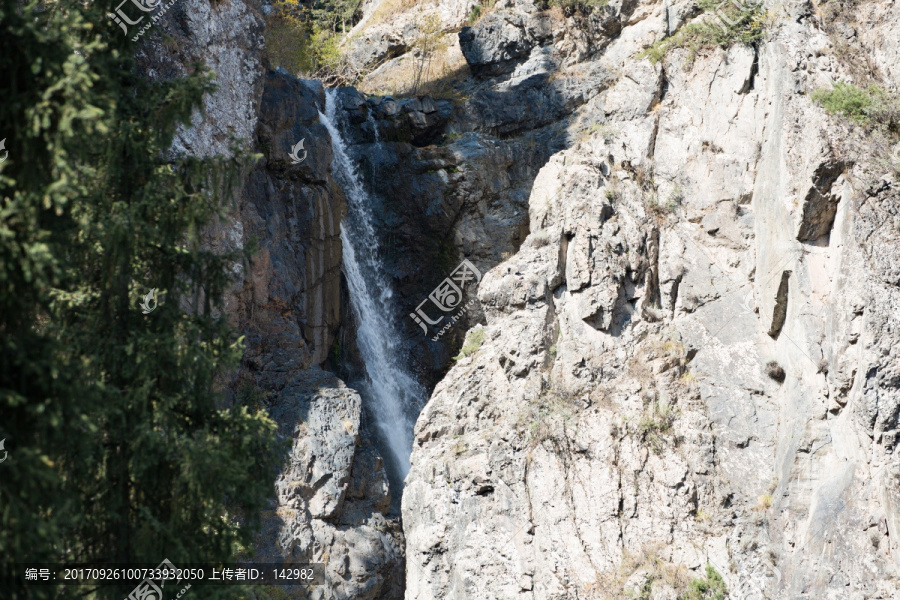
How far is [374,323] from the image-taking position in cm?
2223

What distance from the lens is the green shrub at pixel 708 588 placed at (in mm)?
12367

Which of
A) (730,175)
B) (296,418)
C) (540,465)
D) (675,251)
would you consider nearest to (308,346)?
(296,418)

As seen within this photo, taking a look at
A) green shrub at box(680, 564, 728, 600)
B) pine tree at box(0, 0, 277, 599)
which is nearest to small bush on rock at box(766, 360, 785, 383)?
green shrub at box(680, 564, 728, 600)

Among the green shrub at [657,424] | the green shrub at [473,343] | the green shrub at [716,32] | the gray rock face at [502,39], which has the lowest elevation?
the green shrub at [657,424]

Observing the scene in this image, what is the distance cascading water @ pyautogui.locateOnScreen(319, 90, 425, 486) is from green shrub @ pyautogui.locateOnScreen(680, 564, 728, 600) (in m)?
9.11

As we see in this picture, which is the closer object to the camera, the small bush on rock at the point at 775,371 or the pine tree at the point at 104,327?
the pine tree at the point at 104,327

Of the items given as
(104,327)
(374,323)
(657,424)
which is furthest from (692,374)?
(374,323)

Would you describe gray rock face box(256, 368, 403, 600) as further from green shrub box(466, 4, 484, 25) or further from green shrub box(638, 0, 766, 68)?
green shrub box(466, 4, 484, 25)

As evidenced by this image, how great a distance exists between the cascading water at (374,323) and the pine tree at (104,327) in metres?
12.5

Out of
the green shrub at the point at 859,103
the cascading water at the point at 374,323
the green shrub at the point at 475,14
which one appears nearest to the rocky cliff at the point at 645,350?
the green shrub at the point at 859,103

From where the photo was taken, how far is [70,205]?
7.28 meters

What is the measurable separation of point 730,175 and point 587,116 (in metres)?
7.57

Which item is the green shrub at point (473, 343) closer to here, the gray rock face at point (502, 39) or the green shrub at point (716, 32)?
the green shrub at point (716, 32)

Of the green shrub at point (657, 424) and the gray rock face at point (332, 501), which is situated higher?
the green shrub at point (657, 424)
